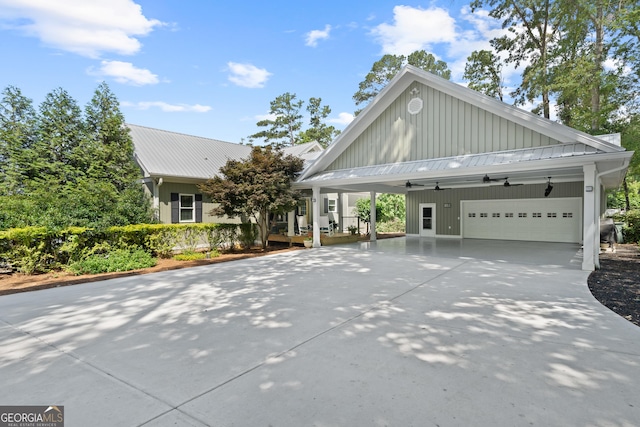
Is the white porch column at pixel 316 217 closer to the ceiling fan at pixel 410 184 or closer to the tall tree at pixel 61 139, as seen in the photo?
the ceiling fan at pixel 410 184

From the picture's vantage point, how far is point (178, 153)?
14125mm

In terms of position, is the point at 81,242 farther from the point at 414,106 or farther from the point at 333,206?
the point at 333,206

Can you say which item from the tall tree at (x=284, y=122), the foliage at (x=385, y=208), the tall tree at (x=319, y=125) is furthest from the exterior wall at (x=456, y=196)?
the tall tree at (x=284, y=122)

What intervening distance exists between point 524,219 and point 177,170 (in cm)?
1560

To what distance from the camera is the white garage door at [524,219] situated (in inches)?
549

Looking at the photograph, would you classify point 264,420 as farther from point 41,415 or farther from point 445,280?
point 445,280

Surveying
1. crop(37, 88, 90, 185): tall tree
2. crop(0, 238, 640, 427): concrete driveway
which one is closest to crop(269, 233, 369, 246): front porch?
crop(0, 238, 640, 427): concrete driveway

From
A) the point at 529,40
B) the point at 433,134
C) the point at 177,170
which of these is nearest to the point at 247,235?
the point at 177,170

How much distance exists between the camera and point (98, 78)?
41.2 feet

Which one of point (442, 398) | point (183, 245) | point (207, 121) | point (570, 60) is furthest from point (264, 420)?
point (207, 121)

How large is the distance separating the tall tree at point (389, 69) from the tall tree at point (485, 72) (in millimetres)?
5284

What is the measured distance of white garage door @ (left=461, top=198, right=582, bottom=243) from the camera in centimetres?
1395

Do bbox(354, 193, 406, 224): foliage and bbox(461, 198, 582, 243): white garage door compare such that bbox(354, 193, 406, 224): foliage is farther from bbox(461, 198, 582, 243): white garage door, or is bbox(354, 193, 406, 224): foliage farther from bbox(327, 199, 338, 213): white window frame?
bbox(461, 198, 582, 243): white garage door

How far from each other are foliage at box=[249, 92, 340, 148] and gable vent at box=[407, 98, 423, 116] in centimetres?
2354
